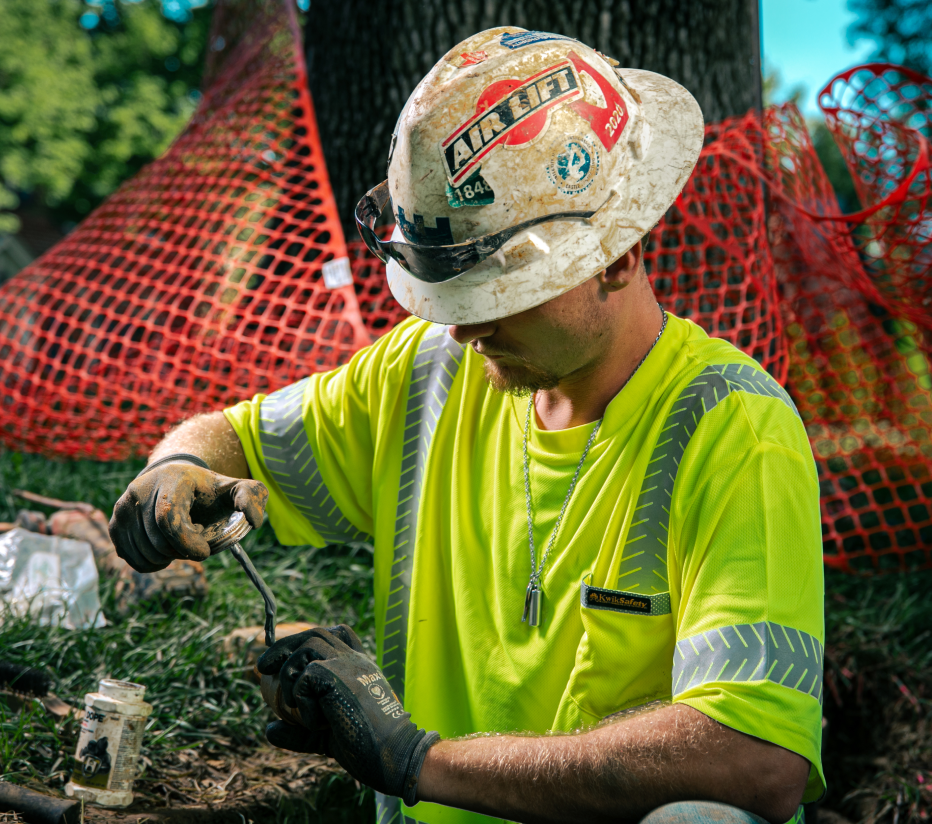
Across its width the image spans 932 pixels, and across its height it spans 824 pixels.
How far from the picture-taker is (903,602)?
3.57 m

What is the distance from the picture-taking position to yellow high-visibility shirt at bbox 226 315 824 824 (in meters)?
1.49

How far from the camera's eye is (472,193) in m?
1.62

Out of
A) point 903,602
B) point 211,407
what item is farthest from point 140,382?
point 903,602

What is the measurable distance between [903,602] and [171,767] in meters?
2.94

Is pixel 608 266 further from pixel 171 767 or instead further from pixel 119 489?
pixel 119 489

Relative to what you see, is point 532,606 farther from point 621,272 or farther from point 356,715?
point 621,272

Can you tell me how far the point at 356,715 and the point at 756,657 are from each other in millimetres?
724

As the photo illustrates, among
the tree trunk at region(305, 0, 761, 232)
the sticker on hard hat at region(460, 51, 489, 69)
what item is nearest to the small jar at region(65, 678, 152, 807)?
the sticker on hard hat at region(460, 51, 489, 69)

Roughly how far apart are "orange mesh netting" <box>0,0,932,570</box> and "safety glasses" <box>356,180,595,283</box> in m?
1.61

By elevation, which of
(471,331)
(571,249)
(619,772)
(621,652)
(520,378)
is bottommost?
(619,772)

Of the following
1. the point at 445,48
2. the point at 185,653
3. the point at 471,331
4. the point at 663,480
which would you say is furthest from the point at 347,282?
the point at 663,480

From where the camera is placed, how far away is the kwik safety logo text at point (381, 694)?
1609 millimetres

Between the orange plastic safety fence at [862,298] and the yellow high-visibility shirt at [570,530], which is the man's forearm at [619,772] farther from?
the orange plastic safety fence at [862,298]

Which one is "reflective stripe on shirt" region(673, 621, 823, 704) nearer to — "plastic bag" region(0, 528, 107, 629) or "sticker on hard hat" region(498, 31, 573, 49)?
"sticker on hard hat" region(498, 31, 573, 49)
